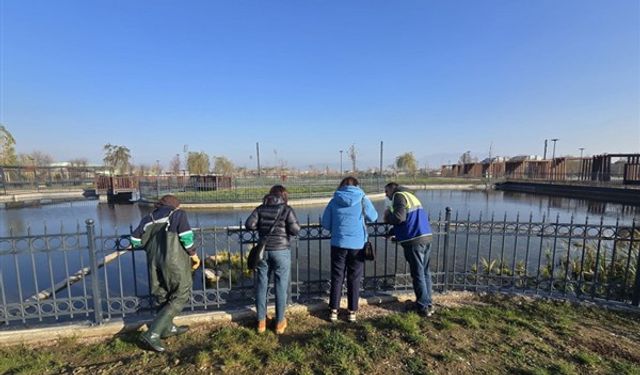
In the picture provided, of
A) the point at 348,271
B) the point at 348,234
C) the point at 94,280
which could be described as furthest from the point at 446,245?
the point at 94,280

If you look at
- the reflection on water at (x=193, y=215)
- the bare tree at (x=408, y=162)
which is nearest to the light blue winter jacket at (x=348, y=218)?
the reflection on water at (x=193, y=215)

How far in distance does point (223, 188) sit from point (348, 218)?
24199 millimetres

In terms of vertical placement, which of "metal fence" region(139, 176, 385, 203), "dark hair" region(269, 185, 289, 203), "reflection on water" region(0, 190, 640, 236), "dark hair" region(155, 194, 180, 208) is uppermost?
"dark hair" region(269, 185, 289, 203)

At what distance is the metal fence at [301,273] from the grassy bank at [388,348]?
19.4 inches

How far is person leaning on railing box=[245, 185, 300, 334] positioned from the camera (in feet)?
11.1

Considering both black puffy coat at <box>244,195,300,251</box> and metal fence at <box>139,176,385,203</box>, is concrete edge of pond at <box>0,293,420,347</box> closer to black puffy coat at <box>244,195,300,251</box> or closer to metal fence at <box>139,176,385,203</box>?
black puffy coat at <box>244,195,300,251</box>

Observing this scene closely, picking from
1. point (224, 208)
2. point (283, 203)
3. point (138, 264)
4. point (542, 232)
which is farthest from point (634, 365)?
point (224, 208)

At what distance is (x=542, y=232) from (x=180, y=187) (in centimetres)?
2608

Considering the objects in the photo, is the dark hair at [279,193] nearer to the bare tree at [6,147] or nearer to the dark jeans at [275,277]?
the dark jeans at [275,277]

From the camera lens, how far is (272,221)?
3369 mm

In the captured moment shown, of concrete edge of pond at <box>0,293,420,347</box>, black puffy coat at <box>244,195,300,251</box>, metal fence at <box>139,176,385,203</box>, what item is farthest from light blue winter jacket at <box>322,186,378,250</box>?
metal fence at <box>139,176,385,203</box>

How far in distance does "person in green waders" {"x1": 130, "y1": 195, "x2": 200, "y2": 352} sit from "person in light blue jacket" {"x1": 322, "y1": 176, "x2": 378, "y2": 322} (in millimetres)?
1595

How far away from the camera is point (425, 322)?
12.3ft

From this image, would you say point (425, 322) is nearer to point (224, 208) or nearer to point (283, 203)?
point (283, 203)
